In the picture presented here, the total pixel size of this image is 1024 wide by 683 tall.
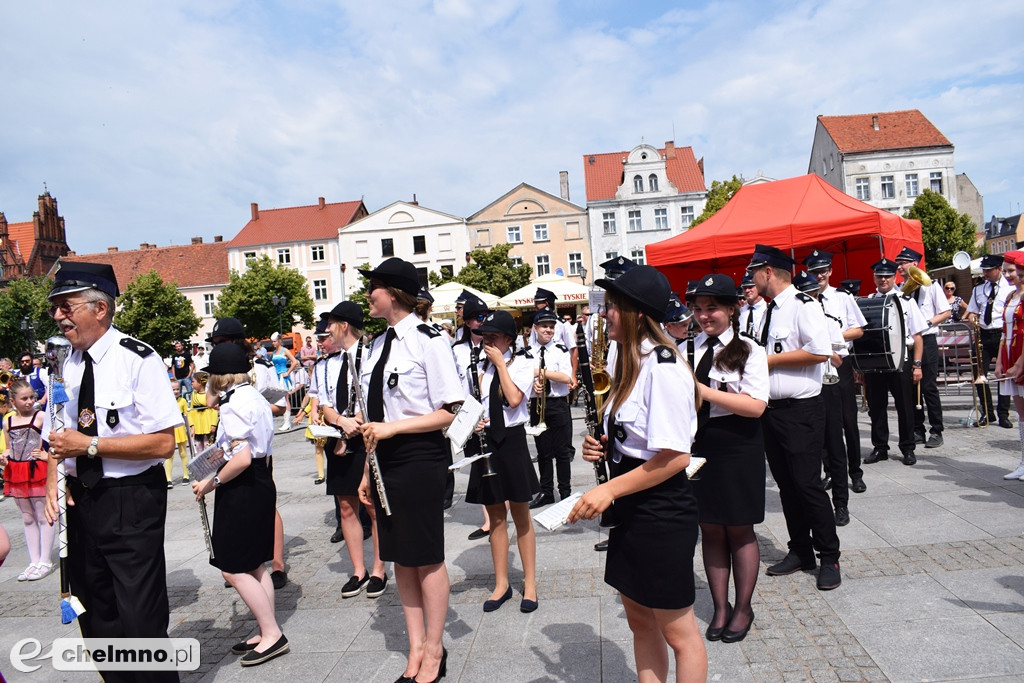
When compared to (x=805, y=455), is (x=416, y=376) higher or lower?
higher

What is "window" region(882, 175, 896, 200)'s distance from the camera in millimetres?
52531

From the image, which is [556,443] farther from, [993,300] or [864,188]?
[864,188]

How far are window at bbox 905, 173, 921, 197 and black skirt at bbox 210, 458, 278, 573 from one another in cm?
5856

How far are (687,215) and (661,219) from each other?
1979 millimetres

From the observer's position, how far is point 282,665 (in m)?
4.04

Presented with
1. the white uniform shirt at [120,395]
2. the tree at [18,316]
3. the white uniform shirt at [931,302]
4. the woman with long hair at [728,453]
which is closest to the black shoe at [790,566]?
the woman with long hair at [728,453]

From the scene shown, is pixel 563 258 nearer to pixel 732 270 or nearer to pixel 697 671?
pixel 732 270

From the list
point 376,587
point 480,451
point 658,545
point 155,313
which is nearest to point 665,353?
point 658,545

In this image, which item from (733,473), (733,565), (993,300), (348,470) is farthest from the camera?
(993,300)

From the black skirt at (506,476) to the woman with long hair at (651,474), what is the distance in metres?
2.02

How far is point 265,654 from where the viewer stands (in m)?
4.07

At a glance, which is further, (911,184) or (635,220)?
(911,184)

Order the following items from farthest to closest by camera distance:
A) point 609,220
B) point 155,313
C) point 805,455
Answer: point 609,220, point 155,313, point 805,455

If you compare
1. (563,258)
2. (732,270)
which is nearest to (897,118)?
(563,258)
